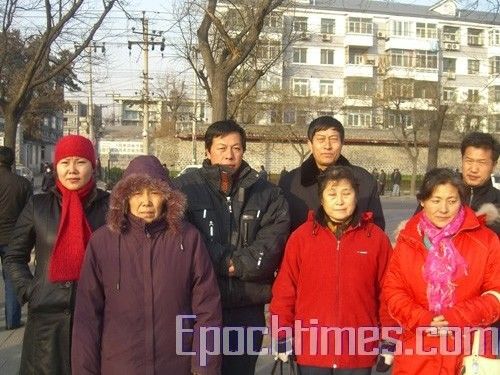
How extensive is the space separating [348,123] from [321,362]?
51.1 metres

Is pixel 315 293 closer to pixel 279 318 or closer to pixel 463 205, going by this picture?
pixel 279 318

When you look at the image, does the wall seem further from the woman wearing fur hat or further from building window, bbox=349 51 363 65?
the woman wearing fur hat

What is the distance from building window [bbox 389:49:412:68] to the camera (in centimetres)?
5800

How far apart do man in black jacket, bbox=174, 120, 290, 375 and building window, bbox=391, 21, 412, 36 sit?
188 feet

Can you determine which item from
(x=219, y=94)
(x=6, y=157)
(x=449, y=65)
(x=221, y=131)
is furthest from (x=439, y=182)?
Answer: (x=449, y=65)

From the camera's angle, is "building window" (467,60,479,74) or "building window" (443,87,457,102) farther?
"building window" (467,60,479,74)

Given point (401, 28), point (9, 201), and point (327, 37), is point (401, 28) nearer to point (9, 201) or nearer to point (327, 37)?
point (327, 37)

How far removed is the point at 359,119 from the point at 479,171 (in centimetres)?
5053

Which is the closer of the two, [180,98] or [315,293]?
[315,293]

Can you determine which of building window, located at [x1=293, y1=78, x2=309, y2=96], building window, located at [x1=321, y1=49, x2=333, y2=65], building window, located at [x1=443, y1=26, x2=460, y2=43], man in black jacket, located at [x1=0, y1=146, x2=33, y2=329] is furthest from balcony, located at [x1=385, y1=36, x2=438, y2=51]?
man in black jacket, located at [x1=0, y1=146, x2=33, y2=329]

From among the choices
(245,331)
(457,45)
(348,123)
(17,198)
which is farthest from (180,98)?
(245,331)

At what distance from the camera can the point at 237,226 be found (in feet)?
12.9

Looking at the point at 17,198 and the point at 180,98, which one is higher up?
the point at 180,98

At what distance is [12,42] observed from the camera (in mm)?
14906
